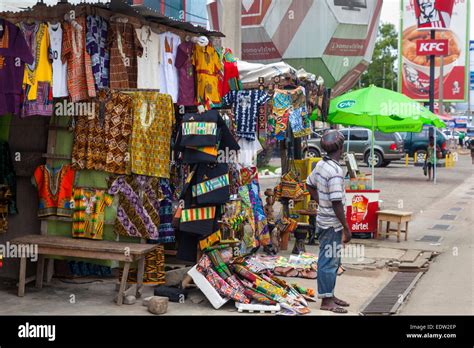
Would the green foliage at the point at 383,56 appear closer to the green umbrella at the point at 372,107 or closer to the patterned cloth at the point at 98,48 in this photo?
the green umbrella at the point at 372,107

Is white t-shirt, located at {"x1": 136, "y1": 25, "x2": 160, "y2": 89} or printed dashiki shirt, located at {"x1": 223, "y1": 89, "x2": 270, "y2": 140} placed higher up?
white t-shirt, located at {"x1": 136, "y1": 25, "x2": 160, "y2": 89}

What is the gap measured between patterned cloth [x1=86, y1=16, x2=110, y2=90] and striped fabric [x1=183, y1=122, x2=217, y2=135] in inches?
46.9

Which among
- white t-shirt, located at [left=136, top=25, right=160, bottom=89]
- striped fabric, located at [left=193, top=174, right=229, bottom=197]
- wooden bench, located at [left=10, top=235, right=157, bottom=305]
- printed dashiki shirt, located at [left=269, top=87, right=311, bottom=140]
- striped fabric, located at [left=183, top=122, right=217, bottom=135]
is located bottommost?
wooden bench, located at [left=10, top=235, right=157, bottom=305]

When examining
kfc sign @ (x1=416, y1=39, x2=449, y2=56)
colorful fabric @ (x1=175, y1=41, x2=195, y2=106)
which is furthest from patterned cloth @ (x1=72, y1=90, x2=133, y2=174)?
kfc sign @ (x1=416, y1=39, x2=449, y2=56)

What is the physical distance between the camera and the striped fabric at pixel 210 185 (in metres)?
7.93

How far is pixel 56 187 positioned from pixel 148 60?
6.51 feet

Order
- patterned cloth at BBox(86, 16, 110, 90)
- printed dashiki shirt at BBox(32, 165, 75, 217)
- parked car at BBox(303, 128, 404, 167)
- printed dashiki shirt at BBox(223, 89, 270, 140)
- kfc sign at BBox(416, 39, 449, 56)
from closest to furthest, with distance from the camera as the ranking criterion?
patterned cloth at BBox(86, 16, 110, 90)
printed dashiki shirt at BBox(32, 165, 75, 217)
printed dashiki shirt at BBox(223, 89, 270, 140)
parked car at BBox(303, 128, 404, 167)
kfc sign at BBox(416, 39, 449, 56)

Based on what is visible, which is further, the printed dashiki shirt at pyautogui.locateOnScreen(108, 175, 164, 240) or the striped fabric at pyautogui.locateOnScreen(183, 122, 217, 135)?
the printed dashiki shirt at pyautogui.locateOnScreen(108, 175, 164, 240)

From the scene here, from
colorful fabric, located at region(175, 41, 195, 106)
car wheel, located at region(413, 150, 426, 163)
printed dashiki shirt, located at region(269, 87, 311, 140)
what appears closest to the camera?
colorful fabric, located at region(175, 41, 195, 106)

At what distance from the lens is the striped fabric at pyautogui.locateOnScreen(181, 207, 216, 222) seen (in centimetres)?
794

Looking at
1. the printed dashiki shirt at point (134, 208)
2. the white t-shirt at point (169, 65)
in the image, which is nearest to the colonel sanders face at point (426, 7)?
the white t-shirt at point (169, 65)

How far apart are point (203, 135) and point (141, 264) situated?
1700mm

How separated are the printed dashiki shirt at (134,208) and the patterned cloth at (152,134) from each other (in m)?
0.18

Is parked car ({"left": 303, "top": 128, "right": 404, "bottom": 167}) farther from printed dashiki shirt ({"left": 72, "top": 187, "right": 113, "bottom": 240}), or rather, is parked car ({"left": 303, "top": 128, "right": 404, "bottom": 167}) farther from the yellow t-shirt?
the yellow t-shirt
